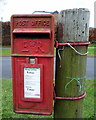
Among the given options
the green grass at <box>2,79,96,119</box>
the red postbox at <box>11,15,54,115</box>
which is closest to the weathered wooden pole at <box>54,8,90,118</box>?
the red postbox at <box>11,15,54,115</box>

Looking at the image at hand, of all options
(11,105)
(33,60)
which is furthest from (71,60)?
(11,105)

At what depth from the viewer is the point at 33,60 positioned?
5.27 feet

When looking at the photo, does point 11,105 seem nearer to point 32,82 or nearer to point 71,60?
point 32,82

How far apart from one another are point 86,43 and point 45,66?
46cm

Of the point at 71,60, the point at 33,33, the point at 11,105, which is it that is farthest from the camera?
the point at 11,105

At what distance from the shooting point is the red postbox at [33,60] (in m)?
1.59

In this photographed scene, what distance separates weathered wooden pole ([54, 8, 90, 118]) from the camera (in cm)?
165

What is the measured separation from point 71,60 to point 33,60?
0.37 m

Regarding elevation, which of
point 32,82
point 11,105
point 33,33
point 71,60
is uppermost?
point 33,33

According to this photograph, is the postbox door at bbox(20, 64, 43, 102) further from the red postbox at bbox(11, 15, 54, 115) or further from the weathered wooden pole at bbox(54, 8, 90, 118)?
→ the weathered wooden pole at bbox(54, 8, 90, 118)

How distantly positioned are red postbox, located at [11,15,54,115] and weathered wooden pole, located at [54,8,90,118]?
16 centimetres

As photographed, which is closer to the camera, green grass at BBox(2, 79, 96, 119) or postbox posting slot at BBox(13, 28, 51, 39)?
postbox posting slot at BBox(13, 28, 51, 39)

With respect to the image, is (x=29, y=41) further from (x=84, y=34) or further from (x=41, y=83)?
(x=84, y=34)

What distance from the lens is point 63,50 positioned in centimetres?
171
